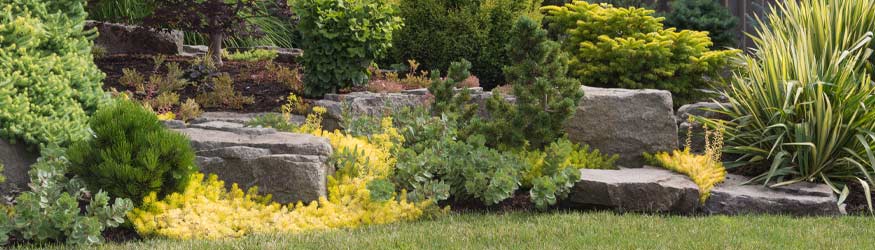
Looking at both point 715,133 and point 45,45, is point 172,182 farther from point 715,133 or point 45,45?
point 715,133

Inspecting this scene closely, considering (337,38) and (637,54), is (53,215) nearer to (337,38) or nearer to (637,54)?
(337,38)

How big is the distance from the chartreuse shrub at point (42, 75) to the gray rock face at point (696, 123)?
448 centimetres

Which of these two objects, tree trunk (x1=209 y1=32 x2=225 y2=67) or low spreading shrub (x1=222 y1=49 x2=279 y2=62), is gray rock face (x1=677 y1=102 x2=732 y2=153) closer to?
low spreading shrub (x1=222 y1=49 x2=279 y2=62)

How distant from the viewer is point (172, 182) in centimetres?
548

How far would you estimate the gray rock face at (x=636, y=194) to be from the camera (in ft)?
20.3

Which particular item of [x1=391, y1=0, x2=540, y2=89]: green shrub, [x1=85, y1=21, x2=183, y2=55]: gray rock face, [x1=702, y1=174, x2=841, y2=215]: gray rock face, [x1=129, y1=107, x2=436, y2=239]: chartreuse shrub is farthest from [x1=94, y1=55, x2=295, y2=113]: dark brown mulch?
[x1=702, y1=174, x2=841, y2=215]: gray rock face

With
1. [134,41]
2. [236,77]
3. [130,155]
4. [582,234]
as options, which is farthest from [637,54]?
[134,41]

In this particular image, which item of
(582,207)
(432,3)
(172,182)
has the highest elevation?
(432,3)

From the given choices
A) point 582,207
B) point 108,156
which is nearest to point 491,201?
point 582,207

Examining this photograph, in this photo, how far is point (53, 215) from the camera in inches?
201

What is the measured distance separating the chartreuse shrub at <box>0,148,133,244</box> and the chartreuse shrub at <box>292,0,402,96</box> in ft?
10.2

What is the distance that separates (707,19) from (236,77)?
20.5 ft

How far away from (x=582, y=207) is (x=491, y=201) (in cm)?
69

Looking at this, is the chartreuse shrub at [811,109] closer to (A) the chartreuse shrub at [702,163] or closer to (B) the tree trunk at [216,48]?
(A) the chartreuse shrub at [702,163]
